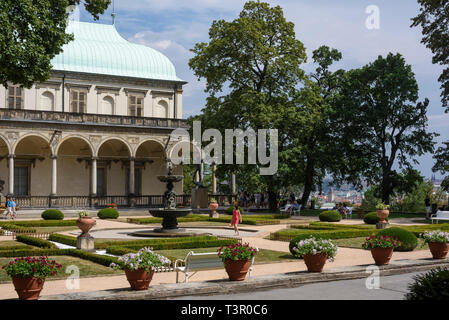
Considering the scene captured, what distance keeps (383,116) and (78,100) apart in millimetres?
25945

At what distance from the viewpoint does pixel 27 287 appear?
9945 millimetres

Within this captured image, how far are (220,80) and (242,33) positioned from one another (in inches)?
169

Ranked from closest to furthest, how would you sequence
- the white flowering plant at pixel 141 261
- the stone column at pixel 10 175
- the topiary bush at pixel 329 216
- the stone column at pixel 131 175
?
the white flowering plant at pixel 141 261 < the topiary bush at pixel 329 216 < the stone column at pixel 10 175 < the stone column at pixel 131 175

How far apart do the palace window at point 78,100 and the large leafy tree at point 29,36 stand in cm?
2641

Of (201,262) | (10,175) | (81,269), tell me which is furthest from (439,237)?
(10,175)

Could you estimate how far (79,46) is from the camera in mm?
50406

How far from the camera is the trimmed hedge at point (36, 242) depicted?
19.4 meters

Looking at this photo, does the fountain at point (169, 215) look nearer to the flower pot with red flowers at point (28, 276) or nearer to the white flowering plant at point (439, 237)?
the white flowering plant at point (439, 237)

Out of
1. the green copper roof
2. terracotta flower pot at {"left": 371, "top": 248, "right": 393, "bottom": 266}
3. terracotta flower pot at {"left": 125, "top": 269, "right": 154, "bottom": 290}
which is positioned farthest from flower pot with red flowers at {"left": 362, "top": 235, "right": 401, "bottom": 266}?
the green copper roof

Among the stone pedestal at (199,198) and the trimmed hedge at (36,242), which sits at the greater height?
the stone pedestal at (199,198)

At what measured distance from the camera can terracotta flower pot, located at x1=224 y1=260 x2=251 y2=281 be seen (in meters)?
12.3

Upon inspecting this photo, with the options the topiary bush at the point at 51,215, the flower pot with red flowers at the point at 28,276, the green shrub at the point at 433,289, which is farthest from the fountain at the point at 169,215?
the green shrub at the point at 433,289

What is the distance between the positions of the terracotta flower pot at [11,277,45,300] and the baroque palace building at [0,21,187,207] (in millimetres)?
32844

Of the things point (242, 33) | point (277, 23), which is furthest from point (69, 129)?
point (277, 23)
